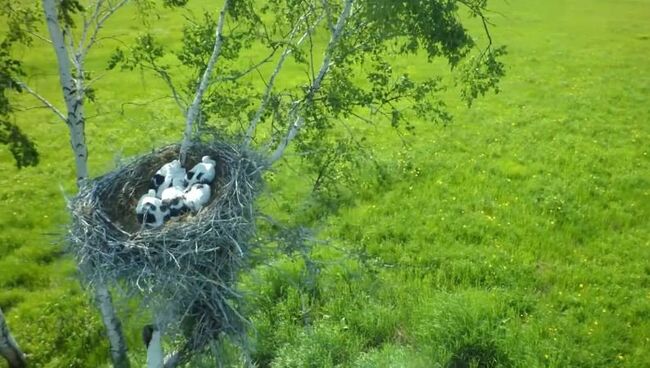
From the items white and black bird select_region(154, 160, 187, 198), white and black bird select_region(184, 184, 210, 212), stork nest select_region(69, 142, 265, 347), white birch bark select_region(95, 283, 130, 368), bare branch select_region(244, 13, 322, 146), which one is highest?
bare branch select_region(244, 13, 322, 146)

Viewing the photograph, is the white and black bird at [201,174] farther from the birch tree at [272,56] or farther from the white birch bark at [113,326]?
the white birch bark at [113,326]

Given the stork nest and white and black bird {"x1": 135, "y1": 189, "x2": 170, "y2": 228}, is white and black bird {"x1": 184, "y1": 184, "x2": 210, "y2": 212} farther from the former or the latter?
white and black bird {"x1": 135, "y1": 189, "x2": 170, "y2": 228}

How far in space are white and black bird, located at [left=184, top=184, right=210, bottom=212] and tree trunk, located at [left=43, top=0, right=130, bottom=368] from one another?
1.13 m

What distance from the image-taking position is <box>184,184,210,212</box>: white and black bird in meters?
5.05

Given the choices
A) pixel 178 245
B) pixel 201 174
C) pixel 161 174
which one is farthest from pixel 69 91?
pixel 178 245

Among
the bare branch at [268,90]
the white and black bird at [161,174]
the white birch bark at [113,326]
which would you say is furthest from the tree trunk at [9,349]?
the bare branch at [268,90]

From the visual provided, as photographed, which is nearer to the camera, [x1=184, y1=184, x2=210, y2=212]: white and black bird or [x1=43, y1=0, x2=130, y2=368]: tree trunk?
[x1=184, y1=184, x2=210, y2=212]: white and black bird

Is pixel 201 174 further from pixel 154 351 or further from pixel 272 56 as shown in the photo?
pixel 154 351

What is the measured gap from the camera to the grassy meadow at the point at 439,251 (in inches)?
331

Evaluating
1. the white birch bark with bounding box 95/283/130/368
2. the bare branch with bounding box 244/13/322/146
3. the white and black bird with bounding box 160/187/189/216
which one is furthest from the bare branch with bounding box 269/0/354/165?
the white birch bark with bounding box 95/283/130/368

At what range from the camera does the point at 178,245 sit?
15.5ft

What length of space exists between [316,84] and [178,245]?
100 inches

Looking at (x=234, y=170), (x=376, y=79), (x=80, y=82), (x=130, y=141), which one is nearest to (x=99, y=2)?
(x=80, y=82)

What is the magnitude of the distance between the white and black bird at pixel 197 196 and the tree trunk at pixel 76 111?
1.13m
